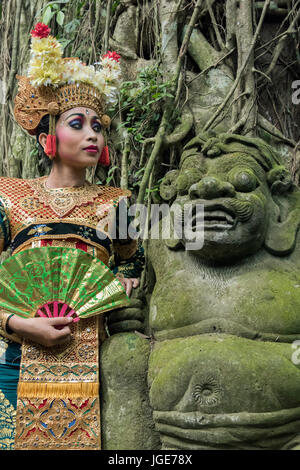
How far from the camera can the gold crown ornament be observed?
2488 millimetres

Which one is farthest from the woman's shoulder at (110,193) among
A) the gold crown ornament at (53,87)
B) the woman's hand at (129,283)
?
the woman's hand at (129,283)

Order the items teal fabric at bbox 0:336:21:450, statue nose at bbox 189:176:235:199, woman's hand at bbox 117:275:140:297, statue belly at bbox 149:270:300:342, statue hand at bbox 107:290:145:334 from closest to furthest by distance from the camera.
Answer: statue belly at bbox 149:270:300:342, statue nose at bbox 189:176:235:199, teal fabric at bbox 0:336:21:450, statue hand at bbox 107:290:145:334, woman's hand at bbox 117:275:140:297

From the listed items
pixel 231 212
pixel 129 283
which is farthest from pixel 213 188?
pixel 129 283

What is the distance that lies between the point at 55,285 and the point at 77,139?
0.68m

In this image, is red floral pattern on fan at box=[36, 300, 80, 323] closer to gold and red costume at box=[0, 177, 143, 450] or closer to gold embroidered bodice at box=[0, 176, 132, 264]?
gold and red costume at box=[0, 177, 143, 450]

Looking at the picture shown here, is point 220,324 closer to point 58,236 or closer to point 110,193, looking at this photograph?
point 58,236

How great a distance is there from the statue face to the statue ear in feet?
0.14

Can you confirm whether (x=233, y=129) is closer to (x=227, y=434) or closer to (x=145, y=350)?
(x=145, y=350)

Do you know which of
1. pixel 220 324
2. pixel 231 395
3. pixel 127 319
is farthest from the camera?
pixel 127 319

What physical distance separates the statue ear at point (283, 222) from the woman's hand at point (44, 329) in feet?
2.78

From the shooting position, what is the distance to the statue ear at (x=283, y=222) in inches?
85.6

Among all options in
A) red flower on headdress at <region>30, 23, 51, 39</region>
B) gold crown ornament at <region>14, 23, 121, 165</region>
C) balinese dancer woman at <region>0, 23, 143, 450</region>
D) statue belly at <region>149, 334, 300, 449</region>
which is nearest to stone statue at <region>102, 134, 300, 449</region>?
statue belly at <region>149, 334, 300, 449</region>

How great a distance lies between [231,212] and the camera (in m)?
2.07

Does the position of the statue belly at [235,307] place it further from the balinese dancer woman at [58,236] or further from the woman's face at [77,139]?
the woman's face at [77,139]
